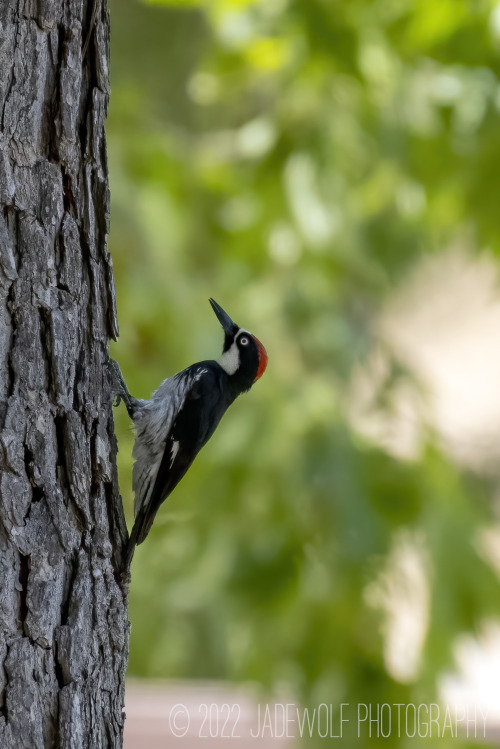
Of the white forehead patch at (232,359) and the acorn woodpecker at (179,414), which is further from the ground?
the white forehead patch at (232,359)

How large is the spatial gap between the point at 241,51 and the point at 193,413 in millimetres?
2405

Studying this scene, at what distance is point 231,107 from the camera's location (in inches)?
202

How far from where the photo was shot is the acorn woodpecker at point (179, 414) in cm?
260

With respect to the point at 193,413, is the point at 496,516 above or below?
above

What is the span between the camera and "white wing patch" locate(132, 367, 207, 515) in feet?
8.75

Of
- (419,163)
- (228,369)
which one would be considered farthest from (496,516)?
(228,369)

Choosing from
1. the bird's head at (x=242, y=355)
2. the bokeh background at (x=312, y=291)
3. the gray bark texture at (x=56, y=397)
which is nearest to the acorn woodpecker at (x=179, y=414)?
the bird's head at (x=242, y=355)

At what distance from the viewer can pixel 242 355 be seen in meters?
2.99

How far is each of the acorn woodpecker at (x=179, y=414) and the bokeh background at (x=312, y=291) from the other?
875mm

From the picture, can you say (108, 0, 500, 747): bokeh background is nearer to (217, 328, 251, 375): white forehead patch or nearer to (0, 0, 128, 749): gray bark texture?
(217, 328, 251, 375): white forehead patch

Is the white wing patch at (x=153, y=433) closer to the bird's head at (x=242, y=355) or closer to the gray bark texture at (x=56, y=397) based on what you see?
the bird's head at (x=242, y=355)

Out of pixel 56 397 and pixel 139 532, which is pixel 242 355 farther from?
pixel 56 397

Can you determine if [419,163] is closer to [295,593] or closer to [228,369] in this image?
[228,369]

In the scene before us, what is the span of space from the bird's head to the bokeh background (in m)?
0.77
